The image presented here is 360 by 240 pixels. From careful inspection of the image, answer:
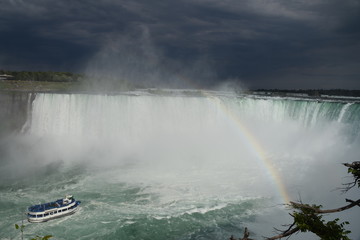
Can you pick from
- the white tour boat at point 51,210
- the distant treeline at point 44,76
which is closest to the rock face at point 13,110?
the white tour boat at point 51,210

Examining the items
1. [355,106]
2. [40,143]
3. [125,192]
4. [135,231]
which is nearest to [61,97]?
[40,143]

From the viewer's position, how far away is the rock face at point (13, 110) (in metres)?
25.8

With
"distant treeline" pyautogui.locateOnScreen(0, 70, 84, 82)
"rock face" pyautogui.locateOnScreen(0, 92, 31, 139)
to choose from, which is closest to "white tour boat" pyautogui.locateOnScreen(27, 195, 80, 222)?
"rock face" pyautogui.locateOnScreen(0, 92, 31, 139)

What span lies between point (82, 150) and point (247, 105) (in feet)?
47.4

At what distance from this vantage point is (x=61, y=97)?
25016mm

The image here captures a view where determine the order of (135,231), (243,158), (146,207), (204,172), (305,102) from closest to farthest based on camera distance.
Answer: (135,231) → (146,207) → (204,172) → (243,158) → (305,102)

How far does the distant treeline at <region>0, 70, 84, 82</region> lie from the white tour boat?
54.1 m

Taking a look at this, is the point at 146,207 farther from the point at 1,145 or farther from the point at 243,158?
the point at 1,145

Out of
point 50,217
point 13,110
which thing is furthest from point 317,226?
point 13,110

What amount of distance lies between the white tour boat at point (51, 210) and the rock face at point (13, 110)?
1556 centimetres

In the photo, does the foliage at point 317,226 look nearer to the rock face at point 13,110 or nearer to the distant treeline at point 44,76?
the rock face at point 13,110

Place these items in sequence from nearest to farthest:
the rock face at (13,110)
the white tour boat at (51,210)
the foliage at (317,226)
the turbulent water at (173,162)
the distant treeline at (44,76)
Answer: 1. the foliage at (317,226)
2. the white tour boat at (51,210)
3. the turbulent water at (173,162)
4. the rock face at (13,110)
5. the distant treeline at (44,76)

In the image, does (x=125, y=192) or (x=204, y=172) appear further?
(x=204, y=172)

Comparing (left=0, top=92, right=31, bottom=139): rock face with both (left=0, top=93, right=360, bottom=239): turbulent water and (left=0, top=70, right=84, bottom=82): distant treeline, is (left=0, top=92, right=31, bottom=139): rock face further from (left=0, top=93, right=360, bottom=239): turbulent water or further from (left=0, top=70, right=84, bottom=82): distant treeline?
(left=0, top=70, right=84, bottom=82): distant treeline
